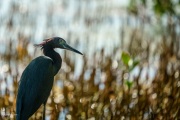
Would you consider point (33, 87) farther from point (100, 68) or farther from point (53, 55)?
point (100, 68)

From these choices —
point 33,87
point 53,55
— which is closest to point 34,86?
point 33,87

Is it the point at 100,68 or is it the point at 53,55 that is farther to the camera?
the point at 100,68

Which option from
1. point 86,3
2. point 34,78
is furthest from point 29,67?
point 86,3

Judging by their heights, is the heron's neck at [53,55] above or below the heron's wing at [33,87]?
above

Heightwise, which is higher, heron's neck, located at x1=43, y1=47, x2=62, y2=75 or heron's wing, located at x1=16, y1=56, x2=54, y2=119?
heron's neck, located at x1=43, y1=47, x2=62, y2=75

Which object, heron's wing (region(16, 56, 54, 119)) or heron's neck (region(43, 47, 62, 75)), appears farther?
heron's neck (region(43, 47, 62, 75))

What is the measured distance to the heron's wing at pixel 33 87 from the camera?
425 centimetres

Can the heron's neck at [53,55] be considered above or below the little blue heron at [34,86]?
above

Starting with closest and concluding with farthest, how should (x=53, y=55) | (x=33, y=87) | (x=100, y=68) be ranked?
1. (x=33, y=87)
2. (x=53, y=55)
3. (x=100, y=68)

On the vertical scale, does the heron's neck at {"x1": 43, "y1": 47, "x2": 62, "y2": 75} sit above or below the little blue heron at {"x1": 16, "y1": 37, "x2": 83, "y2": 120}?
above

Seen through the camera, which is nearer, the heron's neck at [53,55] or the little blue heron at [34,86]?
the little blue heron at [34,86]

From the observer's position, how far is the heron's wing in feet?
13.9

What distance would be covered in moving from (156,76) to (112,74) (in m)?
0.54

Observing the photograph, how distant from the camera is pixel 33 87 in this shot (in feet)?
14.0
